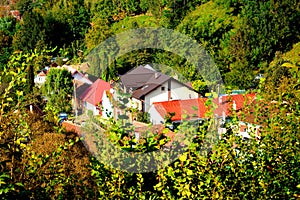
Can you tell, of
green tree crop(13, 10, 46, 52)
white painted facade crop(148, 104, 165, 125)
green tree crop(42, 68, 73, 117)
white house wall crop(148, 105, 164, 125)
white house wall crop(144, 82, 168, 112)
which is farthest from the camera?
green tree crop(13, 10, 46, 52)

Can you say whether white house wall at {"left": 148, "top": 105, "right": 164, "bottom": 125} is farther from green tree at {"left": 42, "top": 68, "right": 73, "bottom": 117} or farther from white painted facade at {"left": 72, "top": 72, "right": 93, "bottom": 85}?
white painted facade at {"left": 72, "top": 72, "right": 93, "bottom": 85}

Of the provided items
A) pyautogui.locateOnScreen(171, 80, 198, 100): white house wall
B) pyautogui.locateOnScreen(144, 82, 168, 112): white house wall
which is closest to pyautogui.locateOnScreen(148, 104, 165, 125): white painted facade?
pyautogui.locateOnScreen(171, 80, 198, 100): white house wall

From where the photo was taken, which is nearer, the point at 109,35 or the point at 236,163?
the point at 236,163

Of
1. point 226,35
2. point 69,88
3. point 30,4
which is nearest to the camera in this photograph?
point 69,88

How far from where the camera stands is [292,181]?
1.67 meters

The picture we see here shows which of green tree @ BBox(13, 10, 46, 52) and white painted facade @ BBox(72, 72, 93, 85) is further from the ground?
green tree @ BBox(13, 10, 46, 52)

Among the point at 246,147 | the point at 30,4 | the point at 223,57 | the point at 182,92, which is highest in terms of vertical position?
the point at 30,4

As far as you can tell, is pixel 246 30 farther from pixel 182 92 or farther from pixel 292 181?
pixel 292 181

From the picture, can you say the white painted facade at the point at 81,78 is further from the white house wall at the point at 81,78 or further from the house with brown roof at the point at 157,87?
the house with brown roof at the point at 157,87

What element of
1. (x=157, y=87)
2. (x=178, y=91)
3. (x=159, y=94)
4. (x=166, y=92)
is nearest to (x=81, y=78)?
A: (x=157, y=87)

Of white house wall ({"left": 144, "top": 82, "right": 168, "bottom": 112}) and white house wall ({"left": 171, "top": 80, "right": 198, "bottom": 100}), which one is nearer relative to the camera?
white house wall ({"left": 171, "top": 80, "right": 198, "bottom": 100})

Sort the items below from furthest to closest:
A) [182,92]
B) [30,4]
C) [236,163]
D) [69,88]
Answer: [30,4]
[69,88]
[182,92]
[236,163]

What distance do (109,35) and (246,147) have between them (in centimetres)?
1375

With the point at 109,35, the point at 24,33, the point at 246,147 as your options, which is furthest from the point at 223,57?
the point at 246,147
